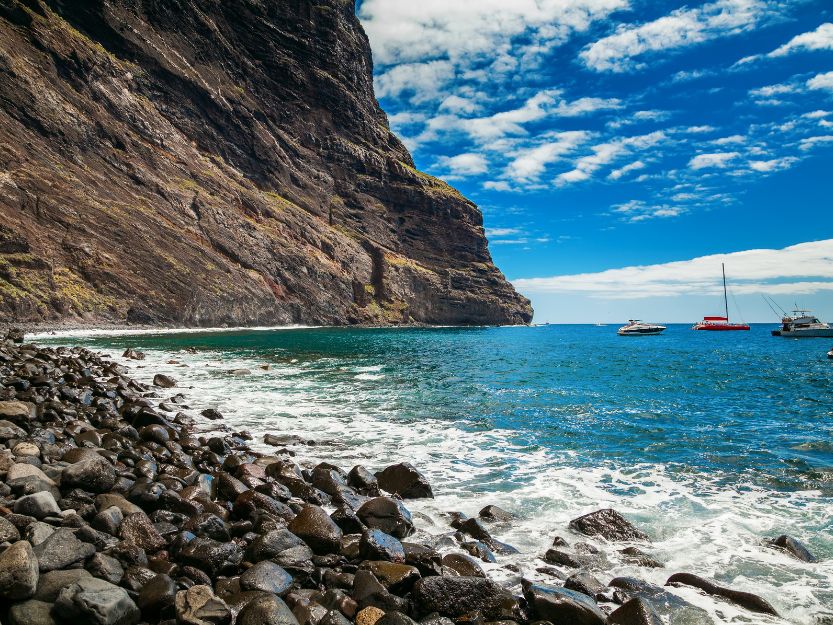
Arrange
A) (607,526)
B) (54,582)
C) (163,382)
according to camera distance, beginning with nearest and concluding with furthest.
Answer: (54,582), (607,526), (163,382)

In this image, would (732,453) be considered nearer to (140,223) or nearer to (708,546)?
(708,546)

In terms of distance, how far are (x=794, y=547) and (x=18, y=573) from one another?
492 inches

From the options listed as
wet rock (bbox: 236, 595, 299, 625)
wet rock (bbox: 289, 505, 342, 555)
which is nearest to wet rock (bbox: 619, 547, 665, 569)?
wet rock (bbox: 289, 505, 342, 555)

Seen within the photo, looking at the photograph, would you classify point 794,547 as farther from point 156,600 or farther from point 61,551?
point 61,551

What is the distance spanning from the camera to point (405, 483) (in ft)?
38.8

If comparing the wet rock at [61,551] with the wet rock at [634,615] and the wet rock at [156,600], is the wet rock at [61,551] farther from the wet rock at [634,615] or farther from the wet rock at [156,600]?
the wet rock at [634,615]

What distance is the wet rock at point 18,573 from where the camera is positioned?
4980 millimetres

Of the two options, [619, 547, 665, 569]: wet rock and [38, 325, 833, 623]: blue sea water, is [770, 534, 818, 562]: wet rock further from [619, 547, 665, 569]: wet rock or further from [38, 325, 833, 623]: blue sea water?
[619, 547, 665, 569]: wet rock

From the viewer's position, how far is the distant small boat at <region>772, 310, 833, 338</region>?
110250 mm

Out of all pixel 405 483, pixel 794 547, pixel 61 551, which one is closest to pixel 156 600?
pixel 61 551

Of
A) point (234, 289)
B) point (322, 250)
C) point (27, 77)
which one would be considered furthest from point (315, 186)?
point (27, 77)

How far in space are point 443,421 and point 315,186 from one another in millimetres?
148374

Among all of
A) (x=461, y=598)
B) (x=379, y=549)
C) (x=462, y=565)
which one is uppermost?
(x=379, y=549)

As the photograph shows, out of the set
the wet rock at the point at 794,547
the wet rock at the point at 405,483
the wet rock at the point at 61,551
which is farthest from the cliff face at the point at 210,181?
the wet rock at the point at 794,547
